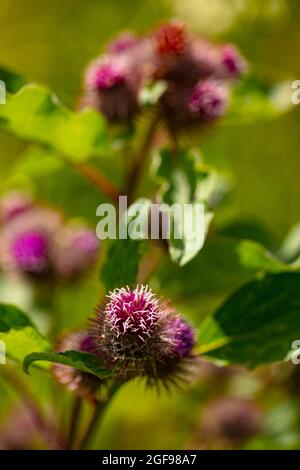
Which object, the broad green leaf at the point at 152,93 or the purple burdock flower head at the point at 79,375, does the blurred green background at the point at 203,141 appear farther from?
the purple burdock flower head at the point at 79,375

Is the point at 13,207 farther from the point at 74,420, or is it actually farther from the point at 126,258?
the point at 126,258

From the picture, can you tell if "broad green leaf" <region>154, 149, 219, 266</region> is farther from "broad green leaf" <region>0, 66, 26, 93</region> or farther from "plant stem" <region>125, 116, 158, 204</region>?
"broad green leaf" <region>0, 66, 26, 93</region>

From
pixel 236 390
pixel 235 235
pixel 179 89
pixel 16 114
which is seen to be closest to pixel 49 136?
pixel 16 114

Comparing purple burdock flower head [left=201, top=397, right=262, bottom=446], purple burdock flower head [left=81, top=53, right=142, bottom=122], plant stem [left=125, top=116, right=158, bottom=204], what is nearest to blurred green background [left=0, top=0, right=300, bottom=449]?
purple burdock flower head [left=201, top=397, right=262, bottom=446]

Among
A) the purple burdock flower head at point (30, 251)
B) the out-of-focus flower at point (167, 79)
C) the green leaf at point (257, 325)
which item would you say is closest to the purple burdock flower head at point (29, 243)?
the purple burdock flower head at point (30, 251)

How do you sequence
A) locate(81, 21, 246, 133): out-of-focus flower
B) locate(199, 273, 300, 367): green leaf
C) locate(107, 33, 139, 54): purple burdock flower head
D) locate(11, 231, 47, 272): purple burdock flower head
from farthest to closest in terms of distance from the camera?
locate(11, 231, 47, 272): purple burdock flower head
locate(107, 33, 139, 54): purple burdock flower head
locate(81, 21, 246, 133): out-of-focus flower
locate(199, 273, 300, 367): green leaf

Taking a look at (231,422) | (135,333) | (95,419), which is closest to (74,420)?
(95,419)

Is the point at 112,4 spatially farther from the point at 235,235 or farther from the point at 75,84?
the point at 235,235
